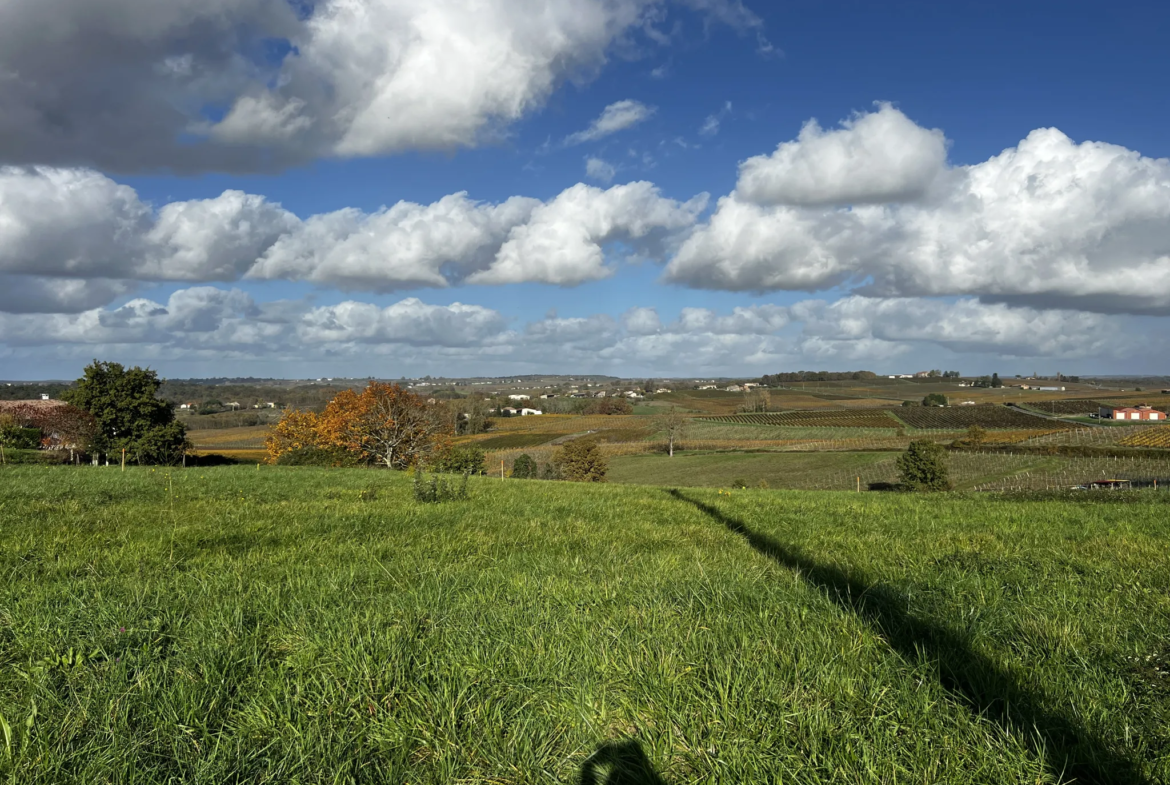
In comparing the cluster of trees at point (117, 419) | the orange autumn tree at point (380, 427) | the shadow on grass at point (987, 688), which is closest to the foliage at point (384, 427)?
the orange autumn tree at point (380, 427)

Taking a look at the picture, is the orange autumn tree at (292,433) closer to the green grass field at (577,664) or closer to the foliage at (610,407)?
the green grass field at (577,664)

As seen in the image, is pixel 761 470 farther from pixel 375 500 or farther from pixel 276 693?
pixel 276 693

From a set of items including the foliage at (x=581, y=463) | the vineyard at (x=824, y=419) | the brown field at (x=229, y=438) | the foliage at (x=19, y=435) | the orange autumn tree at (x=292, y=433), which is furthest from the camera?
the vineyard at (x=824, y=419)

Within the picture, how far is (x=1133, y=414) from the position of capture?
111 m

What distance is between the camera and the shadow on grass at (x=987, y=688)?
279 cm

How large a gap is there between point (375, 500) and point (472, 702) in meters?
9.10

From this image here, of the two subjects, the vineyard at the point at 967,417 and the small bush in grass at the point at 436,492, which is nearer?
the small bush in grass at the point at 436,492

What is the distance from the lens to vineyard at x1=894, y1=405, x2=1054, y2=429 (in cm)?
10129

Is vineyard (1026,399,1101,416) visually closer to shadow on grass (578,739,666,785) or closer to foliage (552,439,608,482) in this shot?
foliage (552,439,608,482)

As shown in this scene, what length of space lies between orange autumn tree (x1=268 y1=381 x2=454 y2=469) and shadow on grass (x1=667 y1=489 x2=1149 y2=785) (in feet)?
146

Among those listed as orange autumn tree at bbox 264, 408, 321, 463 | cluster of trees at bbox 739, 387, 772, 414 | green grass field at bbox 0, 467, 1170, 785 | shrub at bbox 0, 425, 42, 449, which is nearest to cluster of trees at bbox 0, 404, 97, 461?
shrub at bbox 0, 425, 42, 449

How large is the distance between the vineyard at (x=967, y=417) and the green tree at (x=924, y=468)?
195 feet

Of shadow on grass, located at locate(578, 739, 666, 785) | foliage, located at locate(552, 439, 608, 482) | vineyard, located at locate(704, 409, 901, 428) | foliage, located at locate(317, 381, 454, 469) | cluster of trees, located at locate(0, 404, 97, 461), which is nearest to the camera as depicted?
shadow on grass, located at locate(578, 739, 666, 785)

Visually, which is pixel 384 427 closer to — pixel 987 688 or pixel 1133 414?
pixel 987 688
